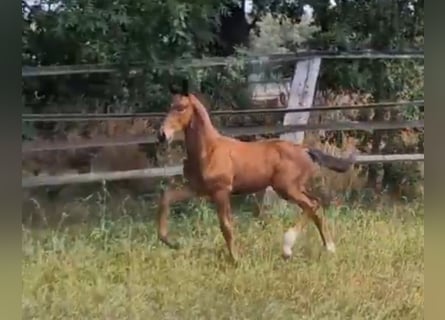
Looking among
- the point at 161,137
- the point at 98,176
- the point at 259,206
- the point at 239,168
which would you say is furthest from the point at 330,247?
the point at 98,176

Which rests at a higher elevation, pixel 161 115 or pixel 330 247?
pixel 161 115

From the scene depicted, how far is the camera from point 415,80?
7.96 ft

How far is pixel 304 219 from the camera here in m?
2.39

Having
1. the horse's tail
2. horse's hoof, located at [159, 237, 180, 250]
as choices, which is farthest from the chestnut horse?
horse's hoof, located at [159, 237, 180, 250]

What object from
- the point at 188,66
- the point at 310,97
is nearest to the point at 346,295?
the point at 310,97

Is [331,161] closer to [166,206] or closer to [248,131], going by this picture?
[248,131]

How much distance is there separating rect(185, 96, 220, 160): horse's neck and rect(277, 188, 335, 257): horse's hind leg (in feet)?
0.83

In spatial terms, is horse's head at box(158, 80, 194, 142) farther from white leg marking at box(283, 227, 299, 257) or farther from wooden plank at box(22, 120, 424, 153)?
white leg marking at box(283, 227, 299, 257)

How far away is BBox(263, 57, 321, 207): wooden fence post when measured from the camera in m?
Answer: 2.38

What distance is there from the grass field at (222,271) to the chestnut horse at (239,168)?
3 centimetres

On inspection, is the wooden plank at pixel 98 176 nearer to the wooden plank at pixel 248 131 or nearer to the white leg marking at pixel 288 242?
the wooden plank at pixel 248 131

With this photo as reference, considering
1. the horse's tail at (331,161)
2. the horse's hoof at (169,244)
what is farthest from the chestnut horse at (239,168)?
the horse's hoof at (169,244)

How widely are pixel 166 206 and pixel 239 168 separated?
0.24 metres

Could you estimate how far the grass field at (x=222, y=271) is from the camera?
90.4 inches
